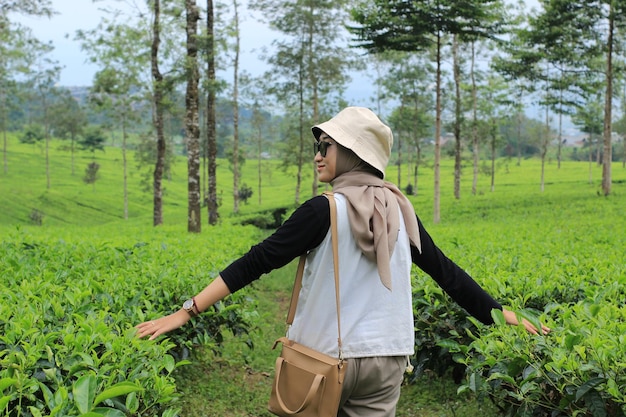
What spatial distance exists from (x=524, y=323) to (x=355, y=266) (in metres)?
1.10

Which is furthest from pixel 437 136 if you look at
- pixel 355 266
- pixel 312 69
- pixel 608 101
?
pixel 355 266

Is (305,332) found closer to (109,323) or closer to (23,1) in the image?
(109,323)

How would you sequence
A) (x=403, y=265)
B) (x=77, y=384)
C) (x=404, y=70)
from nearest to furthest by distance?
(x=77, y=384), (x=403, y=265), (x=404, y=70)

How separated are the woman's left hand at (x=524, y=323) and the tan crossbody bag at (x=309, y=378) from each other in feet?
3.22

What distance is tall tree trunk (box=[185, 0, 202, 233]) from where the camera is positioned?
1137 centimetres

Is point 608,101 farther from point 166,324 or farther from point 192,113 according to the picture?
point 166,324

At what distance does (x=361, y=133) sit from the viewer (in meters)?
2.29

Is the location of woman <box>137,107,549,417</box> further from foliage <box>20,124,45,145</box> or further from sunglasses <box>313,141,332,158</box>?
foliage <box>20,124,45,145</box>

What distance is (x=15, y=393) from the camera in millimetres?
1977

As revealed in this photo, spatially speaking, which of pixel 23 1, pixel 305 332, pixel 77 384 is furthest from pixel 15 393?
pixel 23 1

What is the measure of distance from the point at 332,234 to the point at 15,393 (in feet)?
3.74

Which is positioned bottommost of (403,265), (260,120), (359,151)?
(403,265)

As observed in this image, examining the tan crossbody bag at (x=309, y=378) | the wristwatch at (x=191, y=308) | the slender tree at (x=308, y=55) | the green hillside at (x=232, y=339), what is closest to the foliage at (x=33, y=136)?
the slender tree at (x=308, y=55)

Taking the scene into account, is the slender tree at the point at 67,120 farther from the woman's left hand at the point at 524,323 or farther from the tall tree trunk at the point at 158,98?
the woman's left hand at the point at 524,323
